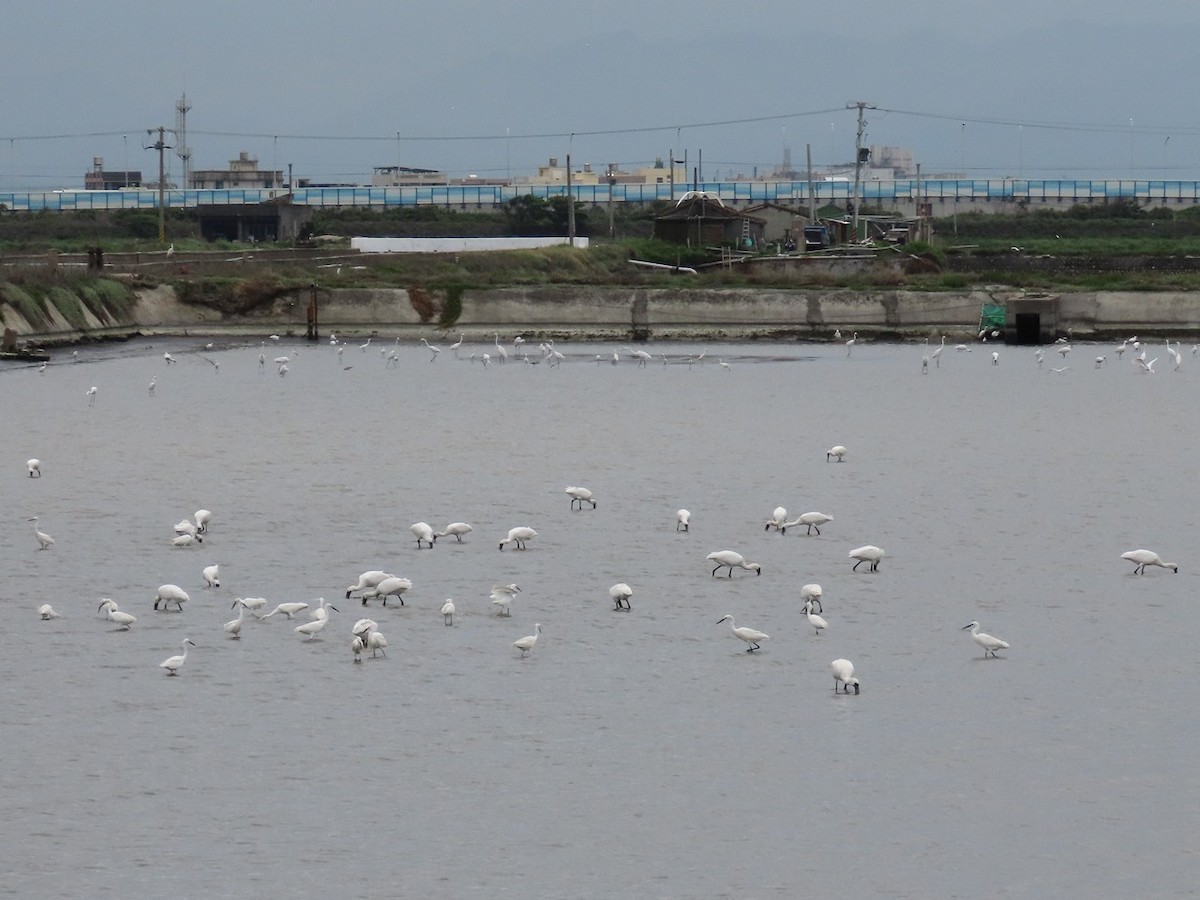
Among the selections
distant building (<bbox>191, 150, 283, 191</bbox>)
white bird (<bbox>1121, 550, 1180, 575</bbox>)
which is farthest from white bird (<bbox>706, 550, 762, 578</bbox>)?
distant building (<bbox>191, 150, 283, 191</bbox>)

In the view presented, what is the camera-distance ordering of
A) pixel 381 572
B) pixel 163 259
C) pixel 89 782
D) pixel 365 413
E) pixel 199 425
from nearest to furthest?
pixel 89 782 → pixel 381 572 → pixel 199 425 → pixel 365 413 → pixel 163 259

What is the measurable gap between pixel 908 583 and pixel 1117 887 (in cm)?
810

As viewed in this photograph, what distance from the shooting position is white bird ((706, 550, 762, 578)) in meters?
18.2

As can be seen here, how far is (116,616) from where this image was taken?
15477 millimetres

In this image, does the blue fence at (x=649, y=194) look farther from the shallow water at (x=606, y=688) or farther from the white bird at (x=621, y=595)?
the white bird at (x=621, y=595)

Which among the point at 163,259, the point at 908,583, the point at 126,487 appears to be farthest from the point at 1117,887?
the point at 163,259

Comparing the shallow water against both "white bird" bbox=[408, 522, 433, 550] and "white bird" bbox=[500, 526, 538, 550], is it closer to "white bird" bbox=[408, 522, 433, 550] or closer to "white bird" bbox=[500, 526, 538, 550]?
"white bird" bbox=[500, 526, 538, 550]

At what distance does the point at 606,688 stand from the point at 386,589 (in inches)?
127

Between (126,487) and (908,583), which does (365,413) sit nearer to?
(126,487)

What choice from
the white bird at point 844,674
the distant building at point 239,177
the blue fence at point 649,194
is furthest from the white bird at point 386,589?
the distant building at point 239,177

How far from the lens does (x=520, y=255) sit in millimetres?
66438

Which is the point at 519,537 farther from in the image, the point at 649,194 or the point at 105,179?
the point at 105,179

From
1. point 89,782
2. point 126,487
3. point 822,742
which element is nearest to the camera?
point 89,782

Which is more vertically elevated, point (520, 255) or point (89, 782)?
point (520, 255)
